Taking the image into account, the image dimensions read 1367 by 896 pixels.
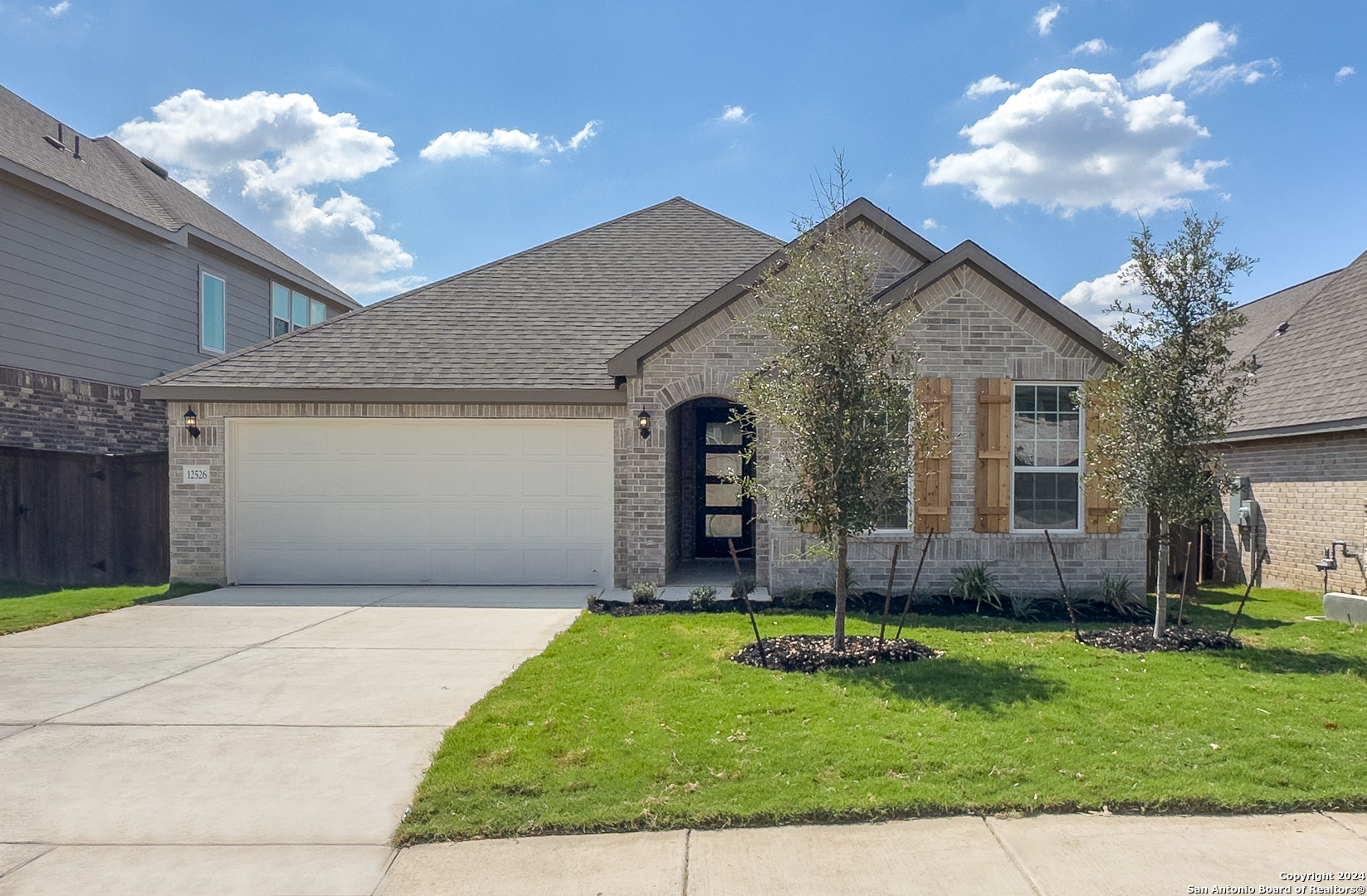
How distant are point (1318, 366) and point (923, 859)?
12.5 meters

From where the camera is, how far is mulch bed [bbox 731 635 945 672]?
6684 mm

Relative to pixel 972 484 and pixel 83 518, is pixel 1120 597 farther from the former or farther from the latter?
pixel 83 518

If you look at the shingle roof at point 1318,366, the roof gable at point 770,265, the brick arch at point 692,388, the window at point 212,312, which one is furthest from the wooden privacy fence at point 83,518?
the shingle roof at point 1318,366

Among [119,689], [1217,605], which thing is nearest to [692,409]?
[1217,605]

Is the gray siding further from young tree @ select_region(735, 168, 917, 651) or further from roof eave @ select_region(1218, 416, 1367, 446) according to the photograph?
roof eave @ select_region(1218, 416, 1367, 446)

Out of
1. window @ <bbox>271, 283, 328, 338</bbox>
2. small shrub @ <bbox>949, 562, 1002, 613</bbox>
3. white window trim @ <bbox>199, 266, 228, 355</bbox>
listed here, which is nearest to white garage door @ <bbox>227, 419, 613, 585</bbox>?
small shrub @ <bbox>949, 562, 1002, 613</bbox>

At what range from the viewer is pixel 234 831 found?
4.03 m

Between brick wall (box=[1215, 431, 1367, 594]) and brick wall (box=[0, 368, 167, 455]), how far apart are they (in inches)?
667

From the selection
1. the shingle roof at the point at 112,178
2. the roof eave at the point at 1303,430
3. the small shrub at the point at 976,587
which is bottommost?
the small shrub at the point at 976,587

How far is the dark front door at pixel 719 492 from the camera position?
13172mm

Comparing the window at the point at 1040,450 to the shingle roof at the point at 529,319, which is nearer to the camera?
the window at the point at 1040,450

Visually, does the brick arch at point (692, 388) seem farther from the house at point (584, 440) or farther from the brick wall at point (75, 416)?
the brick wall at point (75, 416)

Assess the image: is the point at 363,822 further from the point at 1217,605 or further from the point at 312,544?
the point at 1217,605

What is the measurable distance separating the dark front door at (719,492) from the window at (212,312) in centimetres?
992
